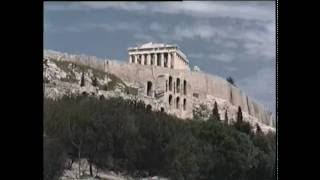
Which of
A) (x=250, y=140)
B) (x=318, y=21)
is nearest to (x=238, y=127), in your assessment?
(x=250, y=140)

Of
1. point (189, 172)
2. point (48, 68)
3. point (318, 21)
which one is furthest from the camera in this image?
point (189, 172)

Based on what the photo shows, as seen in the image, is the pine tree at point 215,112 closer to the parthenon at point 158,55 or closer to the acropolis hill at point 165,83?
the acropolis hill at point 165,83

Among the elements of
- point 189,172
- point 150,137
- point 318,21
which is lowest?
point 189,172

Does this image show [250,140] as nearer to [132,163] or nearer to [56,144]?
[132,163]

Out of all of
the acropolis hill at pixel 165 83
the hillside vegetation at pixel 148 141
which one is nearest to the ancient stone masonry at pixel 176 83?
the acropolis hill at pixel 165 83

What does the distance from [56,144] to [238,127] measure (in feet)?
5.28

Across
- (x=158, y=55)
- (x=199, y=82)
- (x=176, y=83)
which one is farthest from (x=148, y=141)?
(x=158, y=55)

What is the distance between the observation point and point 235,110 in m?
4.56

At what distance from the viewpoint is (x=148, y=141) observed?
4660mm

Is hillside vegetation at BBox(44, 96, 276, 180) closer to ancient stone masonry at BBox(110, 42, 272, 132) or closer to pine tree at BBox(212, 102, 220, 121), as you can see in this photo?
pine tree at BBox(212, 102, 220, 121)

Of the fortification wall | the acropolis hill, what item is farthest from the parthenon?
the fortification wall

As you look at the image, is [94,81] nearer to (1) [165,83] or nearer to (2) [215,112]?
(1) [165,83]

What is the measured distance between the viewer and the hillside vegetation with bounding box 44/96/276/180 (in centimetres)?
442

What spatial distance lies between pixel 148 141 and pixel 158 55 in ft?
3.32
